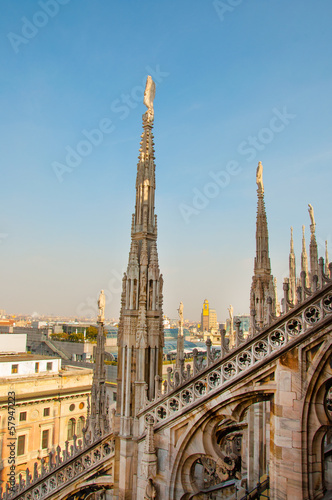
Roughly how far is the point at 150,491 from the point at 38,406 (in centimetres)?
2713

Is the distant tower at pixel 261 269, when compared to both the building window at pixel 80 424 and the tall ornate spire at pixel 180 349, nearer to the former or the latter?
the tall ornate spire at pixel 180 349

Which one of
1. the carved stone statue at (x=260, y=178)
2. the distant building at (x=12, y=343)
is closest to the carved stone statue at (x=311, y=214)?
the carved stone statue at (x=260, y=178)

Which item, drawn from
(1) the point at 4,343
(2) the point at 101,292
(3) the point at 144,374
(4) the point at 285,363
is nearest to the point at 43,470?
(3) the point at 144,374

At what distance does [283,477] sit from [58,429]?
102 ft

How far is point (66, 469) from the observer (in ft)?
38.2

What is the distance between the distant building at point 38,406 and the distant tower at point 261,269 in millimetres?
23004

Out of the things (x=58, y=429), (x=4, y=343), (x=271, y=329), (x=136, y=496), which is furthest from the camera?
(x=4, y=343)

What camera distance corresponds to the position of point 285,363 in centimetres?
798

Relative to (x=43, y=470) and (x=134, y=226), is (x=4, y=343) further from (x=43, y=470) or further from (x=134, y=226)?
(x=134, y=226)

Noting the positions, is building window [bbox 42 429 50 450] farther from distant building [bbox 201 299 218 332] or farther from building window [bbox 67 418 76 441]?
distant building [bbox 201 299 218 332]

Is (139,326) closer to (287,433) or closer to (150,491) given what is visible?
(150,491)

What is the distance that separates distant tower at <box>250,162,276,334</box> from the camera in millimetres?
14898

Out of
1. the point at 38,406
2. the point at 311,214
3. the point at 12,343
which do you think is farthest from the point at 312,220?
the point at 12,343

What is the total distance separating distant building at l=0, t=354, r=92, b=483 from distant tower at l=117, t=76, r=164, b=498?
923 inches
